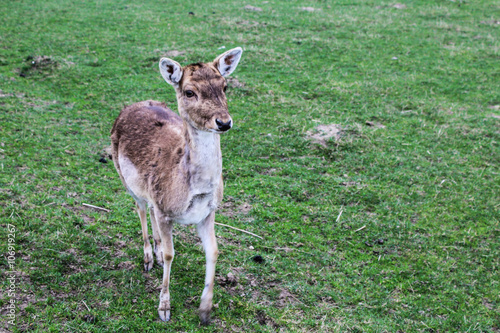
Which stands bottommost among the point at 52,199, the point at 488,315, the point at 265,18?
the point at 488,315

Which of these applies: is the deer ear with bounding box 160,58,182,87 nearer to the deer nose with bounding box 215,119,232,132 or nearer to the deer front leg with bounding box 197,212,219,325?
the deer nose with bounding box 215,119,232,132

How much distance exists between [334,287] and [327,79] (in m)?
6.48

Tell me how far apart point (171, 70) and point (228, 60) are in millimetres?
693

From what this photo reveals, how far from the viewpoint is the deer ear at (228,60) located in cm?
480

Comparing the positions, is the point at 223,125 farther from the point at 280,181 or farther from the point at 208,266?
the point at 280,181

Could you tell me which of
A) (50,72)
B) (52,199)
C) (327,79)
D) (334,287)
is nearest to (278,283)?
(334,287)

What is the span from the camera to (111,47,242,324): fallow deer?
4.31m

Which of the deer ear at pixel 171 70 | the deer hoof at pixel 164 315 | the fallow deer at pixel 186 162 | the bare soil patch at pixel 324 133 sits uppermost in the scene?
the deer ear at pixel 171 70

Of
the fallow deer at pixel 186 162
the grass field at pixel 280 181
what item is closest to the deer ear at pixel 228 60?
the fallow deer at pixel 186 162

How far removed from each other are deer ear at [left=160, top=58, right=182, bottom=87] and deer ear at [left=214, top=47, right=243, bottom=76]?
0.47 metres

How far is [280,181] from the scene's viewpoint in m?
7.26

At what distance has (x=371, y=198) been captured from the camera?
7004mm

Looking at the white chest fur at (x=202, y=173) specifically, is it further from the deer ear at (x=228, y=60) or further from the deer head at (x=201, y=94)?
the deer ear at (x=228, y=60)

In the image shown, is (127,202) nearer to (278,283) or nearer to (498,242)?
(278,283)
